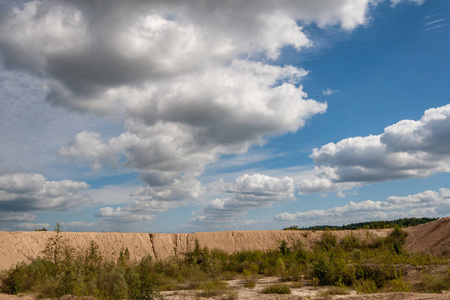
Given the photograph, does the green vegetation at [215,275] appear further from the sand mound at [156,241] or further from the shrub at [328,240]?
the shrub at [328,240]

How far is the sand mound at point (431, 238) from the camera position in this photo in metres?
26.5

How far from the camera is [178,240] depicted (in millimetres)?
36188

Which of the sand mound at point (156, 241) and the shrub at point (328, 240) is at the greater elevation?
the sand mound at point (156, 241)

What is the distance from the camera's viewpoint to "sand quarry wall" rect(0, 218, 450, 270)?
29328 millimetres

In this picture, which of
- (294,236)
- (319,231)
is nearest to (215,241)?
(294,236)

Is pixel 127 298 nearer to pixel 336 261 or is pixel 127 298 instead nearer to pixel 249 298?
pixel 249 298

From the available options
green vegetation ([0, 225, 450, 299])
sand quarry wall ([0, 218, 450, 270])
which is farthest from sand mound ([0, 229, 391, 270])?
green vegetation ([0, 225, 450, 299])

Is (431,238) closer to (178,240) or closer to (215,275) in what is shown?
(215,275)

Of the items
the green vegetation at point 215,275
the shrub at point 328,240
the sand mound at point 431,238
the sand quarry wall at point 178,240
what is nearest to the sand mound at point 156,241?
the sand quarry wall at point 178,240

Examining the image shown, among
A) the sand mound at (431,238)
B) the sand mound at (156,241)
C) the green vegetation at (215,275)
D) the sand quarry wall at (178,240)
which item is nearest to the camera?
the green vegetation at (215,275)

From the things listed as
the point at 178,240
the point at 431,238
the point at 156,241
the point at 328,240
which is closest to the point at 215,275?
the point at 178,240

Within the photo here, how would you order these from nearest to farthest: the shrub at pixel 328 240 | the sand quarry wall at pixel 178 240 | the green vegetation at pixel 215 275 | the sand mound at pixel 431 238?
the green vegetation at pixel 215 275 < the sand mound at pixel 431 238 < the sand quarry wall at pixel 178 240 < the shrub at pixel 328 240

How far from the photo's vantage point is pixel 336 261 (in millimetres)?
20094

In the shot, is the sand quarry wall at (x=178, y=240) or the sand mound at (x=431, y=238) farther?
the sand quarry wall at (x=178, y=240)
